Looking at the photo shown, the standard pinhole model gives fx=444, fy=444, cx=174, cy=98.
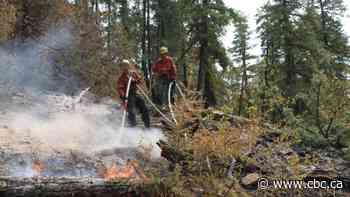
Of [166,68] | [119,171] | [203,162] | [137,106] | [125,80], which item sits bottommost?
[119,171]

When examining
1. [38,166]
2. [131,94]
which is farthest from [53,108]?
[38,166]

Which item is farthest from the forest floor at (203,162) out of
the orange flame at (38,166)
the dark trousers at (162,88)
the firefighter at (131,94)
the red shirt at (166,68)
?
the dark trousers at (162,88)

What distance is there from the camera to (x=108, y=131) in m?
12.2

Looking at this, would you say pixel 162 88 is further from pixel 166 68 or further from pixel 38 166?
pixel 38 166

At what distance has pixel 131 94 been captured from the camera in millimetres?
11914

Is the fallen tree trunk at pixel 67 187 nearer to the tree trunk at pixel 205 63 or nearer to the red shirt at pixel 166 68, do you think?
the red shirt at pixel 166 68

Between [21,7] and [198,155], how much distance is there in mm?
15457

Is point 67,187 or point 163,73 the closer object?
point 67,187

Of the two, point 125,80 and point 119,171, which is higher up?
point 125,80

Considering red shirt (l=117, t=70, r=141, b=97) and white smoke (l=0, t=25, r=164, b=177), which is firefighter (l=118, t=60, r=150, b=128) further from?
white smoke (l=0, t=25, r=164, b=177)

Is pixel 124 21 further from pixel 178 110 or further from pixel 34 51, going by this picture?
pixel 178 110

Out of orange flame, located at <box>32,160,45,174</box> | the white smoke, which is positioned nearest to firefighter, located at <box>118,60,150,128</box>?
the white smoke

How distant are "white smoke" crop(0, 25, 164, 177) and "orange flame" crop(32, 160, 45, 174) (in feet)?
3.37

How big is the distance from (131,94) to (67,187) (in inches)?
201
